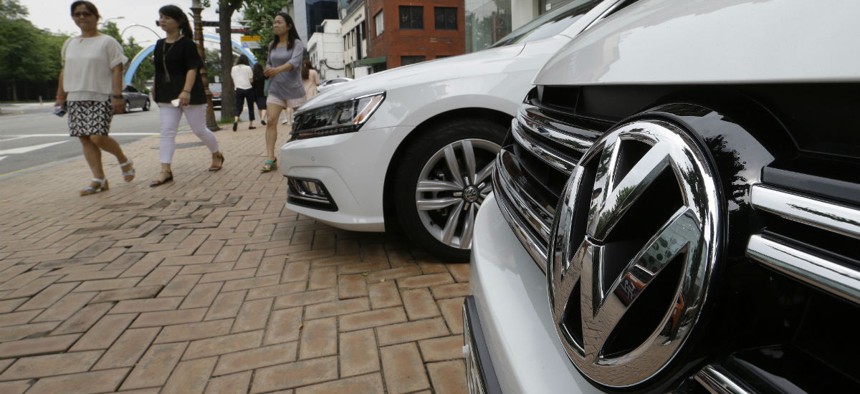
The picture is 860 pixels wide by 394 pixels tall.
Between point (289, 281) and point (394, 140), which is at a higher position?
point (394, 140)

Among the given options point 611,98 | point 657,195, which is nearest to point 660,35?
point 611,98

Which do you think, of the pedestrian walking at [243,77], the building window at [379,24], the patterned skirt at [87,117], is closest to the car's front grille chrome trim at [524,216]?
the patterned skirt at [87,117]

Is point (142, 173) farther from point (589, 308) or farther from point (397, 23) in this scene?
point (397, 23)

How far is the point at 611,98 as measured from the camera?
0.99 metres

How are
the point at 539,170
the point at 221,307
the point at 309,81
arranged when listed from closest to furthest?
1. the point at 539,170
2. the point at 221,307
3. the point at 309,81

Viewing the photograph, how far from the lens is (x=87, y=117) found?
529cm

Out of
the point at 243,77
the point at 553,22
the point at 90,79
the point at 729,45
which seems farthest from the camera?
the point at 243,77

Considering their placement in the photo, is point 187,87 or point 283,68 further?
point 283,68

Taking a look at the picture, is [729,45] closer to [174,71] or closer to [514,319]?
[514,319]

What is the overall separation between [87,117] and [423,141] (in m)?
4.29

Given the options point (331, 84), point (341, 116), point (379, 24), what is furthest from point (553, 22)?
point (379, 24)

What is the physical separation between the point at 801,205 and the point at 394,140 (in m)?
2.33

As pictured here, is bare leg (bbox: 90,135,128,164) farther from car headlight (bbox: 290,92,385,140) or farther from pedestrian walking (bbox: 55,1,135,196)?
car headlight (bbox: 290,92,385,140)

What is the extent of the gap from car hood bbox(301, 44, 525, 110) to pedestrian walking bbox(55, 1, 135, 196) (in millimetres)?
3558
